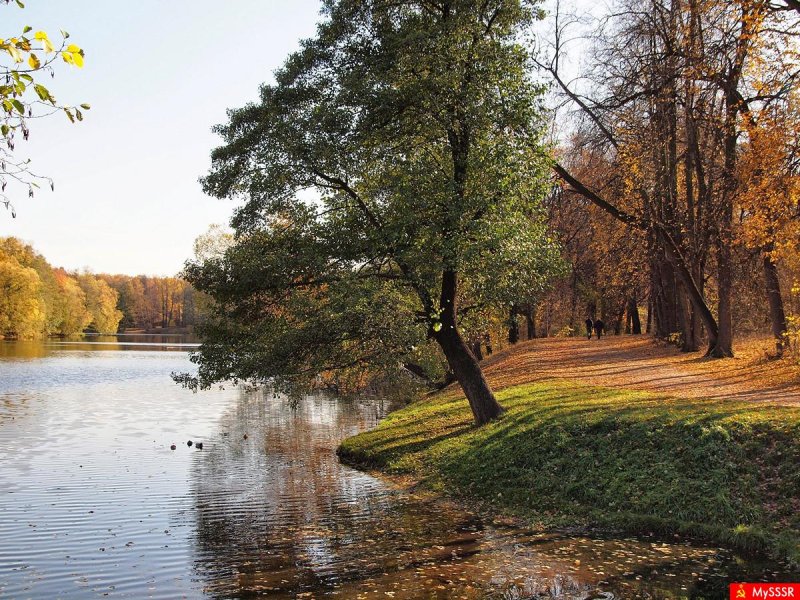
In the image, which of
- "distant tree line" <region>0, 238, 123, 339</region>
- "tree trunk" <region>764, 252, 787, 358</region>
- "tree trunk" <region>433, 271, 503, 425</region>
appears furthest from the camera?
"distant tree line" <region>0, 238, 123, 339</region>

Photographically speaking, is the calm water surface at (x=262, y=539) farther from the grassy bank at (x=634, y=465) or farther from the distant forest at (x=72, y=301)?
the distant forest at (x=72, y=301)

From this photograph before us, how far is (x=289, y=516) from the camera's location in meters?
12.7

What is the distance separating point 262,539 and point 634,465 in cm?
655

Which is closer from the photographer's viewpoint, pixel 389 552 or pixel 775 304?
pixel 389 552

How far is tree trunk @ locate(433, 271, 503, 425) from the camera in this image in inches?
670

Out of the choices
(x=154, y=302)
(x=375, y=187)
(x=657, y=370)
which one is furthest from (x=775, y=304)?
(x=154, y=302)

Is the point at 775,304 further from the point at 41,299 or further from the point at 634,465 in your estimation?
the point at 41,299

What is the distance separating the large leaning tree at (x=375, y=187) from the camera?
14.8m

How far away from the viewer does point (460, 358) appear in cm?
1747

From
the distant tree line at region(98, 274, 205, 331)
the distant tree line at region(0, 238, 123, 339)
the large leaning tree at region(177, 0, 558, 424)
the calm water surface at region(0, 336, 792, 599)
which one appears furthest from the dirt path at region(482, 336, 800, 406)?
the distant tree line at region(98, 274, 205, 331)

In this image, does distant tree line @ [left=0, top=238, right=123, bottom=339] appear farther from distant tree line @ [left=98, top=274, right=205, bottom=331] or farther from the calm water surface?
the calm water surface

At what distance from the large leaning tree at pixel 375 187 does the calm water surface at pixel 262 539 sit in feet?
9.33

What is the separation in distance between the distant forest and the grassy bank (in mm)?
25713

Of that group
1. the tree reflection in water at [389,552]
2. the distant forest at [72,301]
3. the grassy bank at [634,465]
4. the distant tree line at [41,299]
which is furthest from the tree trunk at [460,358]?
the distant tree line at [41,299]
